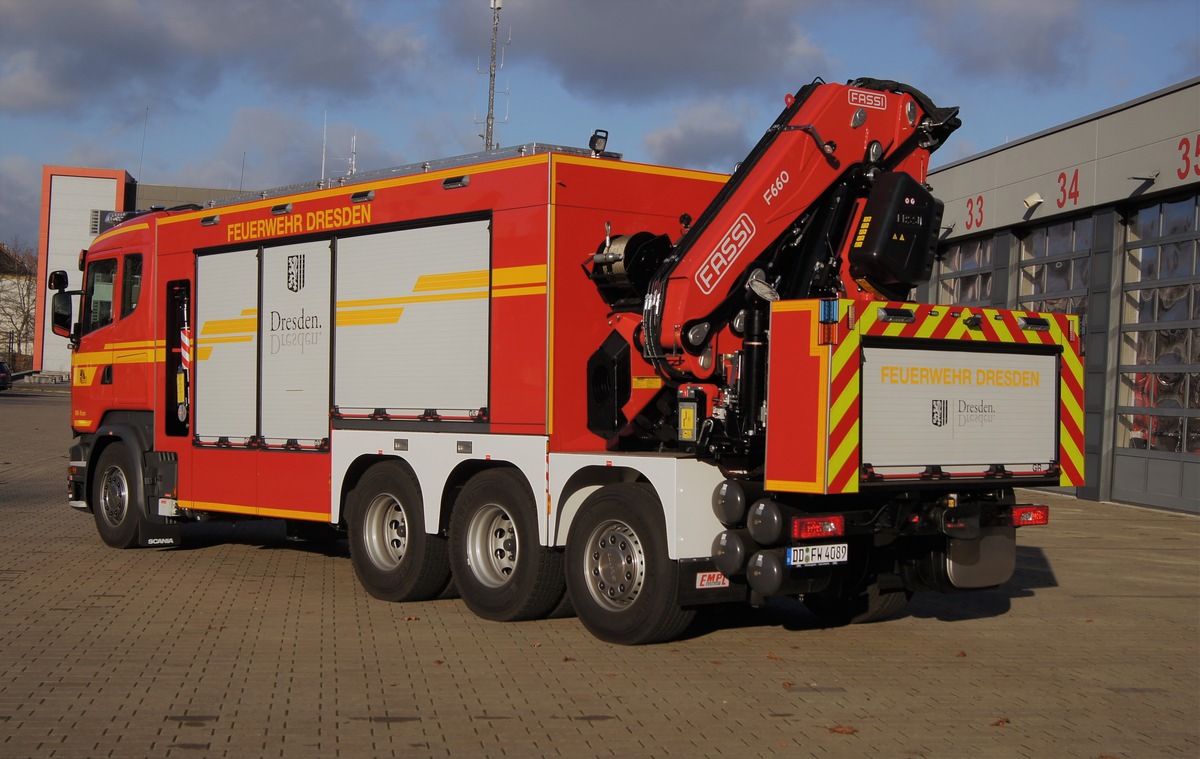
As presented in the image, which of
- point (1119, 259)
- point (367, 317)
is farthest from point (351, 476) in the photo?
point (1119, 259)

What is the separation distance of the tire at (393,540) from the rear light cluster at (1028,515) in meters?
4.29

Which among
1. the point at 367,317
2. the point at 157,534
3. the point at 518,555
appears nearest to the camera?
the point at 518,555

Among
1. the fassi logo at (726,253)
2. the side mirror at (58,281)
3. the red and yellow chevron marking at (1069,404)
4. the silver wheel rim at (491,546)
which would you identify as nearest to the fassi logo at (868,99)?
the fassi logo at (726,253)

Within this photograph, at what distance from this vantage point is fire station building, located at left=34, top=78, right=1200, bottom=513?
1855cm

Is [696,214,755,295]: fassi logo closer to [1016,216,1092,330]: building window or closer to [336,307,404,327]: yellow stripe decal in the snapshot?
[336,307,404,327]: yellow stripe decal

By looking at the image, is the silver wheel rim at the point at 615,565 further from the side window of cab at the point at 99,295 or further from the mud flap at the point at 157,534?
the side window of cab at the point at 99,295

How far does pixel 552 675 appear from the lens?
7.98 metres

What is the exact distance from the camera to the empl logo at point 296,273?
11.8 meters

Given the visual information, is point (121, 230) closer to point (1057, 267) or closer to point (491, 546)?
point (491, 546)

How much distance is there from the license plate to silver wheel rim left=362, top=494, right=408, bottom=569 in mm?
3834

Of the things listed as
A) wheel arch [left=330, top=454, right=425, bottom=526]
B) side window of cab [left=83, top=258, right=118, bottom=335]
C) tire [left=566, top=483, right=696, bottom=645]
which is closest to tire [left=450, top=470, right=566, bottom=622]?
tire [left=566, top=483, right=696, bottom=645]

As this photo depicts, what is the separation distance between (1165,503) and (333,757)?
15.7 meters

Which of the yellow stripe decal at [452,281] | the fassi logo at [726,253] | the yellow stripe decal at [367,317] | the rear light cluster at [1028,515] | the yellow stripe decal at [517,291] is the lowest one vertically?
the rear light cluster at [1028,515]

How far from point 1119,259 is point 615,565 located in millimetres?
13850
